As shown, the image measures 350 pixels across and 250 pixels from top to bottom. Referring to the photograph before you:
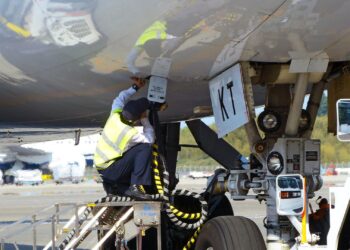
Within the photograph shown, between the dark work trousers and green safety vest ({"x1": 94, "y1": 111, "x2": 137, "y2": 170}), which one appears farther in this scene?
green safety vest ({"x1": 94, "y1": 111, "x2": 137, "y2": 170})

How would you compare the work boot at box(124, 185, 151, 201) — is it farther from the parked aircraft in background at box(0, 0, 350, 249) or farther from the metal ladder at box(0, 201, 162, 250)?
the parked aircraft in background at box(0, 0, 350, 249)

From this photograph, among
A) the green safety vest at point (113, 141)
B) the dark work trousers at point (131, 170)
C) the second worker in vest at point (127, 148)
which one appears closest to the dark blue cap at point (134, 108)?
A: the second worker in vest at point (127, 148)

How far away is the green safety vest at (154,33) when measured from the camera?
5359 millimetres

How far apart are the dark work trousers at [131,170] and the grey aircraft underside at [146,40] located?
668mm

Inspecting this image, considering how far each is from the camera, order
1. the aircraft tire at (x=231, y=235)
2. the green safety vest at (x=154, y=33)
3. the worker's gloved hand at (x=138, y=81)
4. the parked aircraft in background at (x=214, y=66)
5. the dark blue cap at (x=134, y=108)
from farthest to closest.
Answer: the dark blue cap at (x=134, y=108) → the worker's gloved hand at (x=138, y=81) → the aircraft tire at (x=231, y=235) → the green safety vest at (x=154, y=33) → the parked aircraft in background at (x=214, y=66)

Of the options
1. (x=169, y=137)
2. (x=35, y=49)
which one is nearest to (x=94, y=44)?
(x=35, y=49)

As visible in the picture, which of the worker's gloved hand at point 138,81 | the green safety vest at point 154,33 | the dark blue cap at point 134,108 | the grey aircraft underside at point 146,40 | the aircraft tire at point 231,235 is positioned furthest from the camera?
the dark blue cap at point 134,108

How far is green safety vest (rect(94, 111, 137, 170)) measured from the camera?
6867 mm

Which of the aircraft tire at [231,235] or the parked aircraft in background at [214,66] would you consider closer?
the parked aircraft in background at [214,66]

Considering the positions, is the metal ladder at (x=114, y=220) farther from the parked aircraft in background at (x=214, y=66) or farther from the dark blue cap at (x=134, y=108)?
the dark blue cap at (x=134, y=108)

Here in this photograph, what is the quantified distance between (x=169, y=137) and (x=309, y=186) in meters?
3.18

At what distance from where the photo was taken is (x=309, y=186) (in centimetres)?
717

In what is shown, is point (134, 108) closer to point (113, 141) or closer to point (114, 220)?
point (113, 141)

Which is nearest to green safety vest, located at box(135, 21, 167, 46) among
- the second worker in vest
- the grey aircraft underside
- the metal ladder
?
the grey aircraft underside
